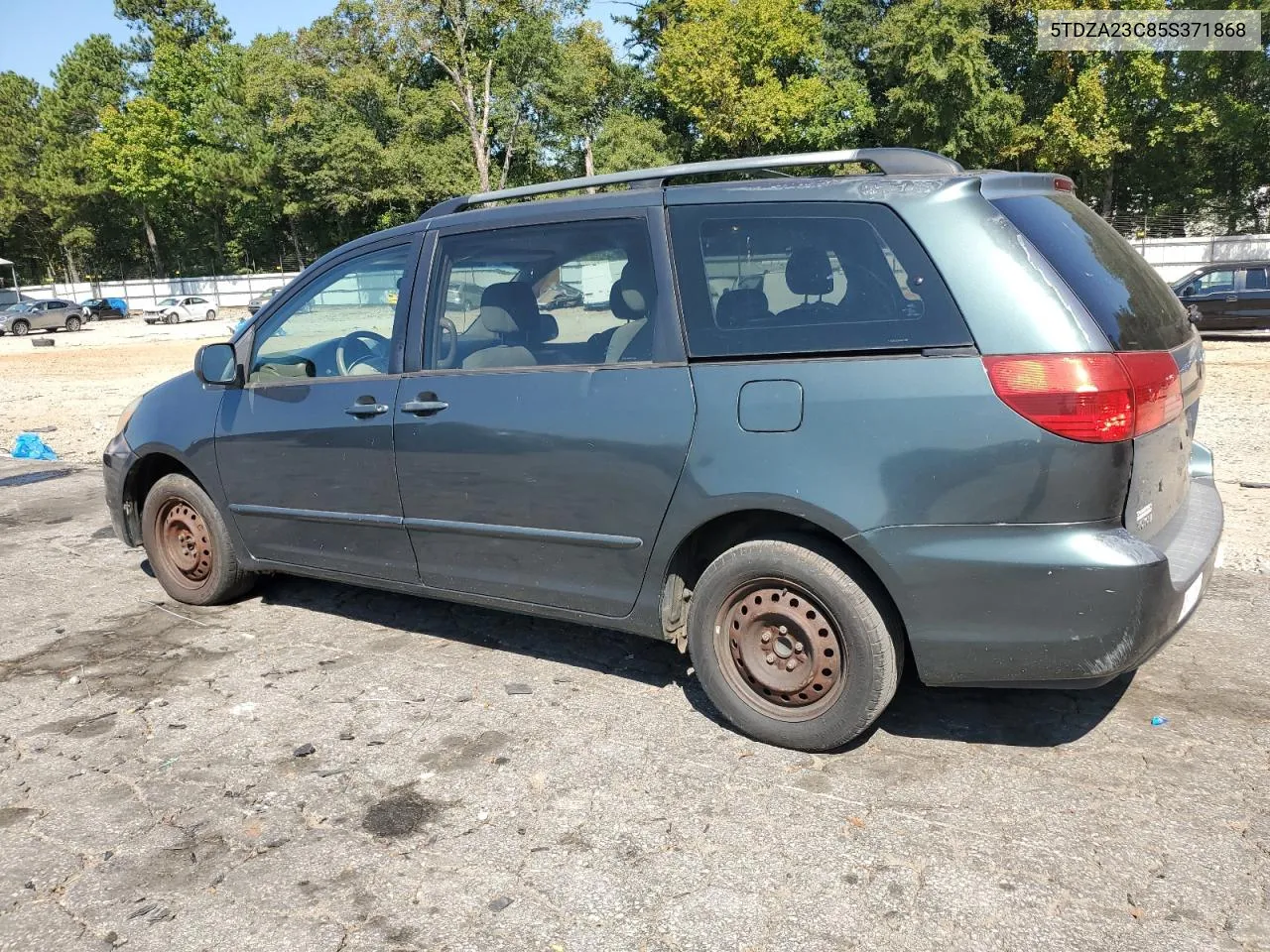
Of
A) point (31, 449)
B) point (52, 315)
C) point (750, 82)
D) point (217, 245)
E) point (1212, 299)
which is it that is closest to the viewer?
point (31, 449)

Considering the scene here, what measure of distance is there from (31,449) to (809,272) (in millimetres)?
10096

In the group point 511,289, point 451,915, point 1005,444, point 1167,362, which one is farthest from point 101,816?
point 1167,362

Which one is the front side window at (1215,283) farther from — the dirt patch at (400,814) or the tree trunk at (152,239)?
the tree trunk at (152,239)

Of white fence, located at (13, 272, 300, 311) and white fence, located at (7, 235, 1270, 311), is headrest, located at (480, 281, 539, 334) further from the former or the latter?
white fence, located at (13, 272, 300, 311)

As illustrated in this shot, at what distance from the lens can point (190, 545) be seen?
527cm

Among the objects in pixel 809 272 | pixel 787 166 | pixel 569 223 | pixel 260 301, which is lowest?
pixel 809 272

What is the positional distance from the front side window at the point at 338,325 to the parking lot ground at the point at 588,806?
4.28ft

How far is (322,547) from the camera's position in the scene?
4.58 m

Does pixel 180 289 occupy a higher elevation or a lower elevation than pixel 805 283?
higher

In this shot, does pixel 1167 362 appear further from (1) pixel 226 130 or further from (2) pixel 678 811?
(1) pixel 226 130

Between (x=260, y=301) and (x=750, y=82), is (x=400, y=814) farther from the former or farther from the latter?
(x=750, y=82)

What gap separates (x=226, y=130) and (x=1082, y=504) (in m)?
66.7

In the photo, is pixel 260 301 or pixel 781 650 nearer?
pixel 781 650

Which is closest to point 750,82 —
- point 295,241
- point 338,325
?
point 295,241
